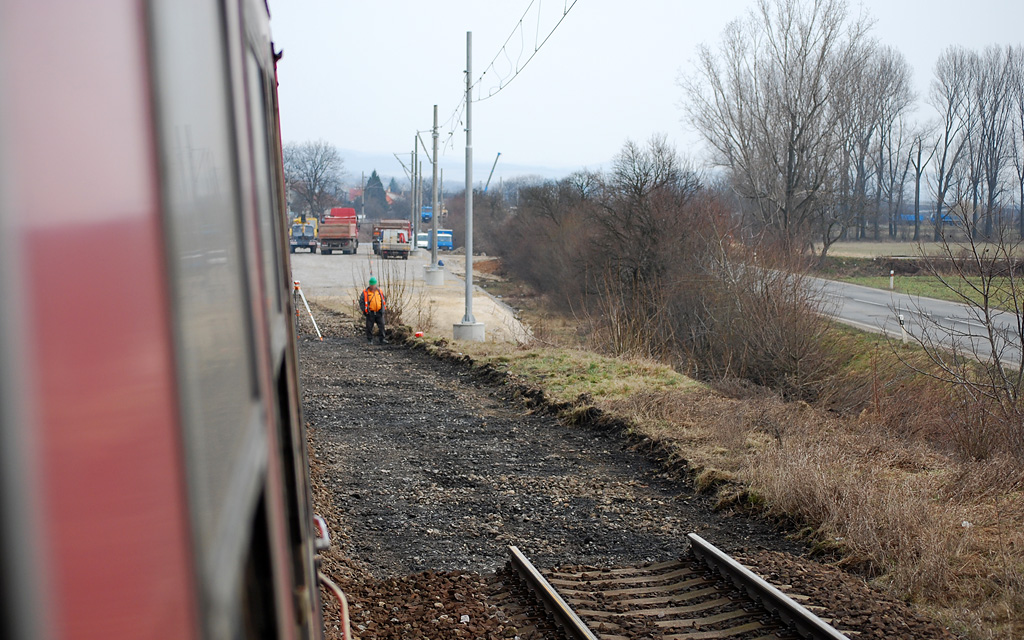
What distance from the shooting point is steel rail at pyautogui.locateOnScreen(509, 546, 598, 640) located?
5.33 meters

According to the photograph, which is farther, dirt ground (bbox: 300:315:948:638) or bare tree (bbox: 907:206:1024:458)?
bare tree (bbox: 907:206:1024:458)

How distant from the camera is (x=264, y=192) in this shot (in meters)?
2.11

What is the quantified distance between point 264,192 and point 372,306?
60.9ft

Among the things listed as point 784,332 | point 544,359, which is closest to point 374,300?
point 544,359

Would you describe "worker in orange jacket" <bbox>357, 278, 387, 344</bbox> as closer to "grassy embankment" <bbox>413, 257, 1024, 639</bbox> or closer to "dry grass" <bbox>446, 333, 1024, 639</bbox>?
"grassy embankment" <bbox>413, 257, 1024, 639</bbox>

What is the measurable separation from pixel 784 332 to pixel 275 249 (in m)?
15.7

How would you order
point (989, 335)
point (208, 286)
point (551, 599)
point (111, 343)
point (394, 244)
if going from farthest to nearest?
point (394, 244) → point (989, 335) → point (551, 599) → point (208, 286) → point (111, 343)

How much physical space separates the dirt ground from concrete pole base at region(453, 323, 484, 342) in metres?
6.41

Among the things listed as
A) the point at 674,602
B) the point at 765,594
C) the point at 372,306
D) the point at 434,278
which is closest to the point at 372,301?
the point at 372,306

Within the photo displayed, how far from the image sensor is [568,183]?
156 ft

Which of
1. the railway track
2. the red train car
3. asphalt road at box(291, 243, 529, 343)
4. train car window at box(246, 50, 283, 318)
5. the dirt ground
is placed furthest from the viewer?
asphalt road at box(291, 243, 529, 343)

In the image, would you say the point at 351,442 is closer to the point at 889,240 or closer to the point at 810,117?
the point at 810,117

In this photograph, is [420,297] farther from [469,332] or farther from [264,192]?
[264,192]

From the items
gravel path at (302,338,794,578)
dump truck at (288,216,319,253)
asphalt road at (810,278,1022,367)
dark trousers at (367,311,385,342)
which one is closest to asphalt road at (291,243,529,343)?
dark trousers at (367,311,385,342)
